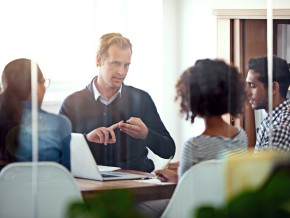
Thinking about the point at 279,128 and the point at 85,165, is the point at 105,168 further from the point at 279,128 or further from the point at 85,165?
the point at 279,128

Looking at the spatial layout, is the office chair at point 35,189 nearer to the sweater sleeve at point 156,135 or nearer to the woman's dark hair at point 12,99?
the woman's dark hair at point 12,99

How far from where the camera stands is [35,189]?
77.5 inches

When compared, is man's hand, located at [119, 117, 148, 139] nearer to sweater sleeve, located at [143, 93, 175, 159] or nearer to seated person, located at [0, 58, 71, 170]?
sweater sleeve, located at [143, 93, 175, 159]

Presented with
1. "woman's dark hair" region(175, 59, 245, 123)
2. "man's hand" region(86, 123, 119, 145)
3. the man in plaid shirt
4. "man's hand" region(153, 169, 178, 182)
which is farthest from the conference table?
the man in plaid shirt

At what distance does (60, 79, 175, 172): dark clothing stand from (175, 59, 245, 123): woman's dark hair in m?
0.12

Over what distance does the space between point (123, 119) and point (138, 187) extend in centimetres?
25

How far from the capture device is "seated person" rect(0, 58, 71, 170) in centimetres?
189

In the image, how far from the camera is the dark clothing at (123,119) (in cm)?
194

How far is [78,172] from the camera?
6.33 ft

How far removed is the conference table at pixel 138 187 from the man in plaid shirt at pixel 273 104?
1.28 ft

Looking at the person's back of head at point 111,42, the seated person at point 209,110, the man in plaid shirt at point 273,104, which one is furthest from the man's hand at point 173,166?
the person's back of head at point 111,42

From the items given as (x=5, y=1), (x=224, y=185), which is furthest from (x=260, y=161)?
(x=5, y=1)

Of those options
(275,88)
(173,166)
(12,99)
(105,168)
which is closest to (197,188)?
(173,166)

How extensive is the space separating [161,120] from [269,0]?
25.5 inches
